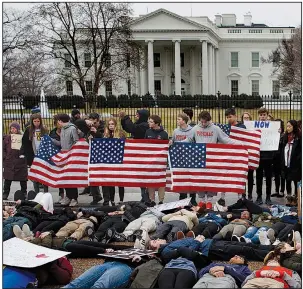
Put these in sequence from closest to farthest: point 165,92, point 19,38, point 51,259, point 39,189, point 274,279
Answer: point 274,279, point 51,259, point 39,189, point 19,38, point 165,92

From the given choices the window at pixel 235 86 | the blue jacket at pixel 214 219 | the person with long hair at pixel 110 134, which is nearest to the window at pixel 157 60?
the window at pixel 235 86

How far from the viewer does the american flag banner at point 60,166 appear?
10359 millimetres

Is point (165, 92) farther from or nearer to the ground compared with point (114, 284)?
farther from the ground

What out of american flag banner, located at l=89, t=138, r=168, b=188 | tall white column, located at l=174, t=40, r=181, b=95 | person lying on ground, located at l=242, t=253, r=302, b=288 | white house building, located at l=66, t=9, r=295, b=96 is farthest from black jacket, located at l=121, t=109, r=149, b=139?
tall white column, located at l=174, t=40, r=181, b=95

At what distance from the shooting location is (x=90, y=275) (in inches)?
230

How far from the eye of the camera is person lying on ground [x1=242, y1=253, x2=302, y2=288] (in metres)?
5.46

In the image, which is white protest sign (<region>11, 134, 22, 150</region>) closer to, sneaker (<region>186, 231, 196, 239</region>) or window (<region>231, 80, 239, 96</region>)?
sneaker (<region>186, 231, 196, 239</region>)

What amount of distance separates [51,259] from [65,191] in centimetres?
511

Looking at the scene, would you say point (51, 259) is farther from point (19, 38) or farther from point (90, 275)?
point (19, 38)

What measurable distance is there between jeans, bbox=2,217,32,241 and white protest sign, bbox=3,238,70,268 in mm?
1031

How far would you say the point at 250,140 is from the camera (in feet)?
34.3

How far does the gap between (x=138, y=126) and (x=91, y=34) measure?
67.6 ft

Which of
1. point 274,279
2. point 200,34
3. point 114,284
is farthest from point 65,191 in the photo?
point 200,34

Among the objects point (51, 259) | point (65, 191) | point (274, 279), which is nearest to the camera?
point (274, 279)
